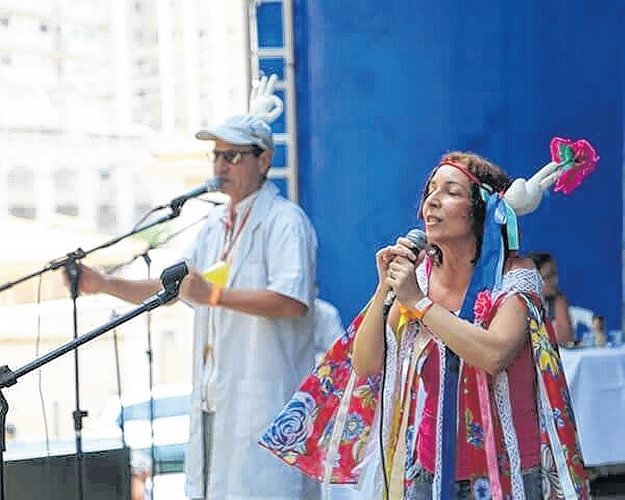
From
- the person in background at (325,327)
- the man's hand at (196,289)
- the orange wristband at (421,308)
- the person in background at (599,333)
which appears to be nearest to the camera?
the orange wristband at (421,308)

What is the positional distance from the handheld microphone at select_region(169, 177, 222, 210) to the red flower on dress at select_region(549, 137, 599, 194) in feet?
3.82

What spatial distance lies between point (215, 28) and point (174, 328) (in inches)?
74.9

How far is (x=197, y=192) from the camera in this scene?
3.10 metres

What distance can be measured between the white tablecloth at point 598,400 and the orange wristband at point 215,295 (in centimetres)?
Answer: 215

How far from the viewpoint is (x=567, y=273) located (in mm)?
5375

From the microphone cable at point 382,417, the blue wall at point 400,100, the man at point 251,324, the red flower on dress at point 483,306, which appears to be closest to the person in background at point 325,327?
the blue wall at point 400,100

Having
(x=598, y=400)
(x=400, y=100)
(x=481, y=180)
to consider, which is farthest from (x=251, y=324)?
(x=598, y=400)

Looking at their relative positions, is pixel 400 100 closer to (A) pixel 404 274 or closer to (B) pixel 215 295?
(B) pixel 215 295

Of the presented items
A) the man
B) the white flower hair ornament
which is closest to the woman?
the man

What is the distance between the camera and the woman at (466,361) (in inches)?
79.3

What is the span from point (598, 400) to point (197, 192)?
231 centimetres

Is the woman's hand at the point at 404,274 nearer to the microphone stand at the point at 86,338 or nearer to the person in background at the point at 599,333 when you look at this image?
the microphone stand at the point at 86,338

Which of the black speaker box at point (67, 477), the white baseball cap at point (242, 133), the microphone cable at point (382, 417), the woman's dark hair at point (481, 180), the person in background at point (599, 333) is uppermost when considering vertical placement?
the white baseball cap at point (242, 133)

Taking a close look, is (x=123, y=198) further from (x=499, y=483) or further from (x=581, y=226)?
(x=499, y=483)
